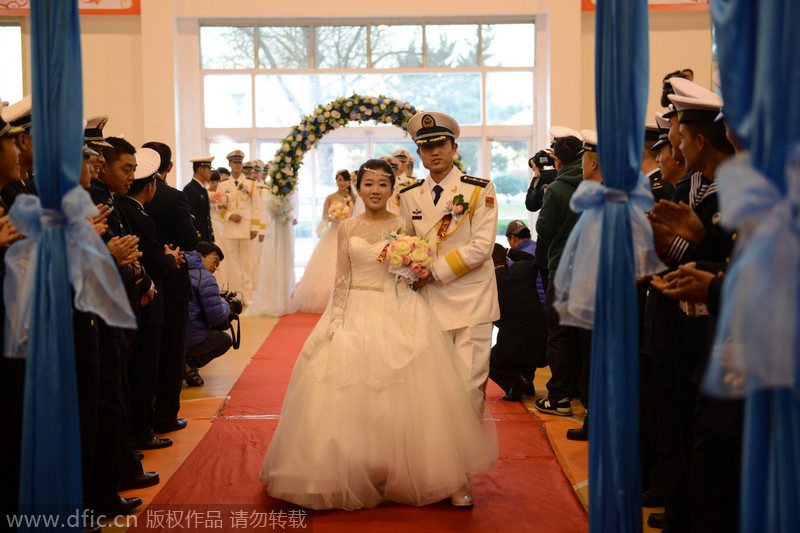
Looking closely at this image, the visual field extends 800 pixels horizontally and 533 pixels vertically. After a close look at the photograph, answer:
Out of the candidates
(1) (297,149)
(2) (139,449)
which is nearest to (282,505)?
(2) (139,449)

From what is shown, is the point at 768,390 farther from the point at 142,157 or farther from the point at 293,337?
the point at 293,337

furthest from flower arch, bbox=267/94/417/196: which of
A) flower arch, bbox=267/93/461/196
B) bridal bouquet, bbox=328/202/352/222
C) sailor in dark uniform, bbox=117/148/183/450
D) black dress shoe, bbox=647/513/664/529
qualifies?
black dress shoe, bbox=647/513/664/529

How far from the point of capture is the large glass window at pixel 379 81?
14609 millimetres

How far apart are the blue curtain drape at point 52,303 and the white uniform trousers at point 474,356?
2.02m

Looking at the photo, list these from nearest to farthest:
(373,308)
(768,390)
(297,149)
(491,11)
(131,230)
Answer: (768,390) → (373,308) → (131,230) → (297,149) → (491,11)

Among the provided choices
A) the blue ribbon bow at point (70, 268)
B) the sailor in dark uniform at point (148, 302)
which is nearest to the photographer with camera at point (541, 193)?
the sailor in dark uniform at point (148, 302)

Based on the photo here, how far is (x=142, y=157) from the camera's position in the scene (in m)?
4.93

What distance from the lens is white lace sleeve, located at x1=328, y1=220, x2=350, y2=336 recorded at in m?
4.25

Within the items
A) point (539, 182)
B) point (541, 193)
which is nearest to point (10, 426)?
point (541, 193)

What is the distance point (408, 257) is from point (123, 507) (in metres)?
1.81

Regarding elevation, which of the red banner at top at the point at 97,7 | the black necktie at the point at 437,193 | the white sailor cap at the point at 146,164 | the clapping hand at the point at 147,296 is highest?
the red banner at top at the point at 97,7

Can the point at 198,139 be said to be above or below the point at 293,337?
above

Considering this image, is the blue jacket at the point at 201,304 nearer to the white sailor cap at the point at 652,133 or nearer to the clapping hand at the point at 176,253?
the clapping hand at the point at 176,253

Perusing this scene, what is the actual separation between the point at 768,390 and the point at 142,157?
3.91 m
